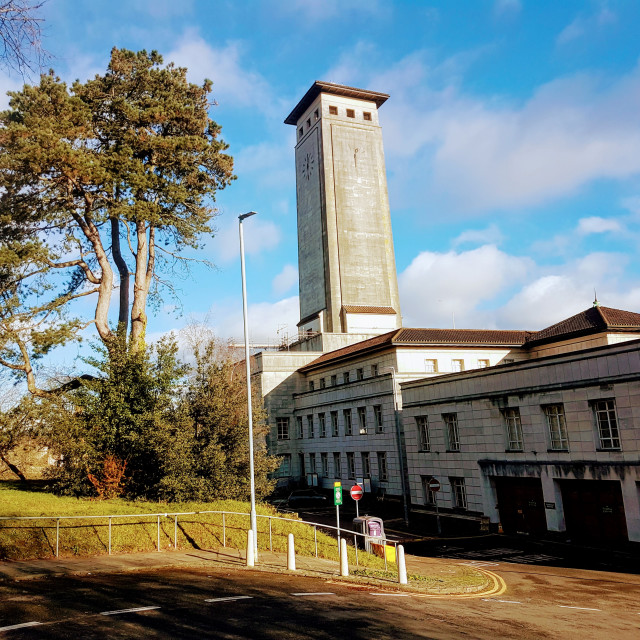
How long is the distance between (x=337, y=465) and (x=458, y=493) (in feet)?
62.4

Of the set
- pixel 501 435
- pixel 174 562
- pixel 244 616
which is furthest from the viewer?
pixel 501 435

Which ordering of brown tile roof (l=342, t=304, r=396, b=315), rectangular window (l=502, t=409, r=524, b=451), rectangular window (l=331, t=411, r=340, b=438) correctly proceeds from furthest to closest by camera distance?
brown tile roof (l=342, t=304, r=396, b=315)
rectangular window (l=331, t=411, r=340, b=438)
rectangular window (l=502, t=409, r=524, b=451)

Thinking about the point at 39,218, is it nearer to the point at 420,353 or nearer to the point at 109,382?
the point at 109,382

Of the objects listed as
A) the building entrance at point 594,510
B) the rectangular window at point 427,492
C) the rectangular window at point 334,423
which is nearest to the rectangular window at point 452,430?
the rectangular window at point 427,492

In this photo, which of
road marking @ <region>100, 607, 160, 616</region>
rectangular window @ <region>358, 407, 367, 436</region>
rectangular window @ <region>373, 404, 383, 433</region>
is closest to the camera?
road marking @ <region>100, 607, 160, 616</region>

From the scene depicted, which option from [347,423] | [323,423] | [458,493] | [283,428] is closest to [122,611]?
[458,493]

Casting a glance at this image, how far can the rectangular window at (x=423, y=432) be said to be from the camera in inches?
1533

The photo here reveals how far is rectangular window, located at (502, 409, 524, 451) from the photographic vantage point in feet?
104

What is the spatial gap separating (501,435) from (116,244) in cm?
2479

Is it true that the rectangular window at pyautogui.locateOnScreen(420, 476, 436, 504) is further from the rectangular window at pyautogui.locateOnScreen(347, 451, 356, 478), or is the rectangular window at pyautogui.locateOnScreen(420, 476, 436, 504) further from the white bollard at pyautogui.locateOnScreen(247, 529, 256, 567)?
the white bollard at pyautogui.locateOnScreen(247, 529, 256, 567)

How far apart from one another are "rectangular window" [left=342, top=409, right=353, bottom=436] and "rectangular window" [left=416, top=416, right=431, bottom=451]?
12053 millimetres

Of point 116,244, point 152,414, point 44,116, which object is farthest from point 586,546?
point 44,116

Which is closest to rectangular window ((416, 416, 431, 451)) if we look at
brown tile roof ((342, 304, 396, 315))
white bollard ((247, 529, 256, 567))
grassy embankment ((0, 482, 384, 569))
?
grassy embankment ((0, 482, 384, 569))

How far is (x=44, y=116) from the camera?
28844 millimetres
